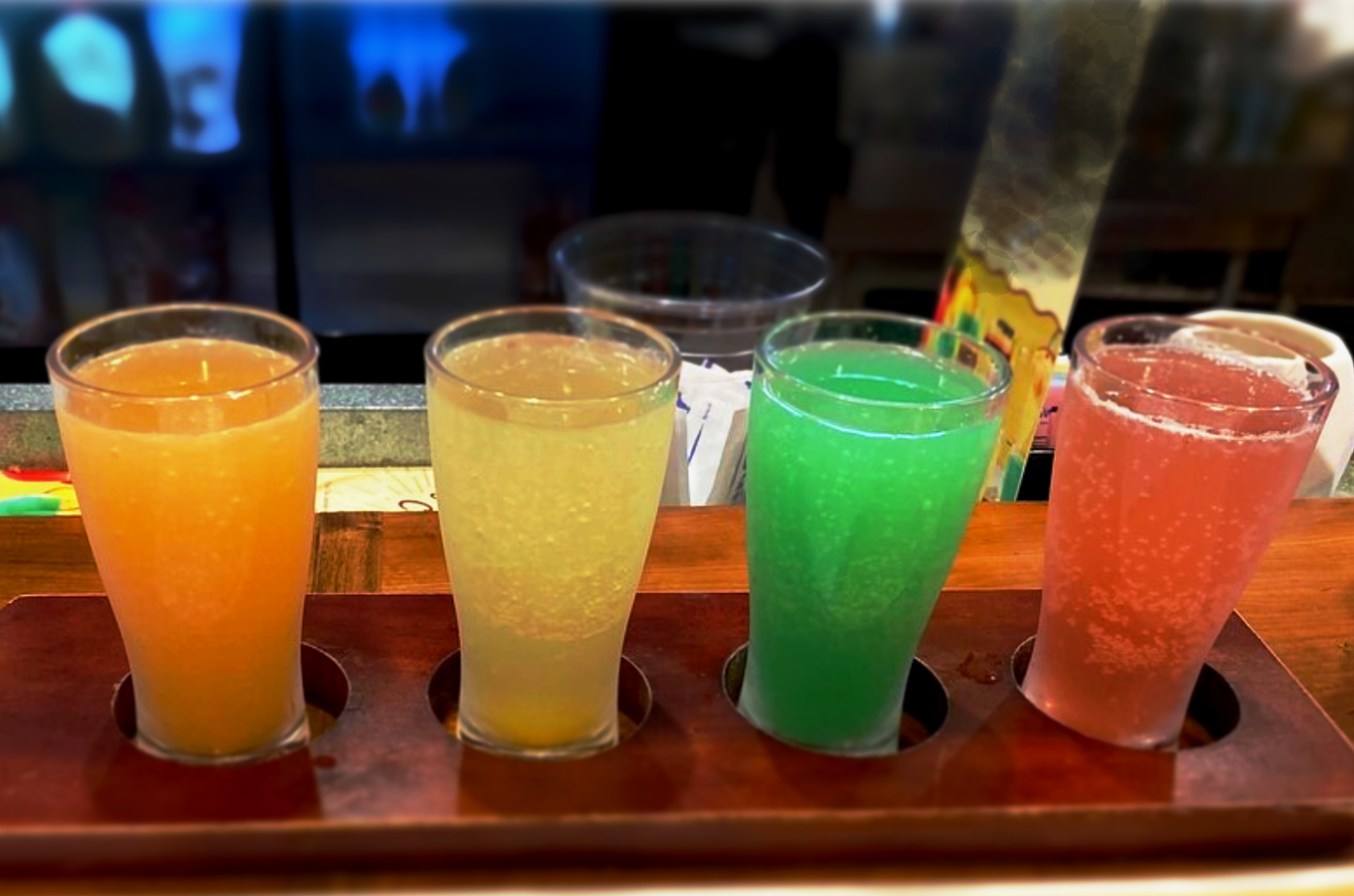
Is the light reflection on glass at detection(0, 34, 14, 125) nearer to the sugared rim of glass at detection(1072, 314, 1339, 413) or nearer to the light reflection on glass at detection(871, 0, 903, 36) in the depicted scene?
the light reflection on glass at detection(871, 0, 903, 36)

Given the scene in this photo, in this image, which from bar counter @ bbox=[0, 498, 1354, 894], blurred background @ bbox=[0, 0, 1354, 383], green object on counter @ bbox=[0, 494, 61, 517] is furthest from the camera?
blurred background @ bbox=[0, 0, 1354, 383]

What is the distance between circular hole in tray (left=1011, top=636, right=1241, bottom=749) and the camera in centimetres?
73

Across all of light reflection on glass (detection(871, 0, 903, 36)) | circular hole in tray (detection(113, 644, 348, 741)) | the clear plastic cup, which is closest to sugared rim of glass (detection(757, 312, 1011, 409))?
circular hole in tray (detection(113, 644, 348, 741))

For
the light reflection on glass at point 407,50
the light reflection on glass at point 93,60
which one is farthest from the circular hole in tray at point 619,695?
the light reflection on glass at point 93,60

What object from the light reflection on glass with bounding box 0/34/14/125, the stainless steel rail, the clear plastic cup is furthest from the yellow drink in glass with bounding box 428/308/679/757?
the light reflection on glass with bounding box 0/34/14/125

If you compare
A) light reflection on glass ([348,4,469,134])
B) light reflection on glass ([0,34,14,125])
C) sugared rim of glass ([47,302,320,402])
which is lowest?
light reflection on glass ([0,34,14,125])

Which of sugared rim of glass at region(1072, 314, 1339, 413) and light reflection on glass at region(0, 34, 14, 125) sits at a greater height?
sugared rim of glass at region(1072, 314, 1339, 413)

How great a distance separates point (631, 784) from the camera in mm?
618

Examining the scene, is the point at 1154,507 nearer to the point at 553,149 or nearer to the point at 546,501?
the point at 546,501

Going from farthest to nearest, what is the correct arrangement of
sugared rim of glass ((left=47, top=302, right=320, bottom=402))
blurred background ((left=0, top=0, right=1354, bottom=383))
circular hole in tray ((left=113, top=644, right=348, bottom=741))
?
blurred background ((left=0, top=0, right=1354, bottom=383)) → circular hole in tray ((left=113, top=644, right=348, bottom=741)) → sugared rim of glass ((left=47, top=302, right=320, bottom=402))

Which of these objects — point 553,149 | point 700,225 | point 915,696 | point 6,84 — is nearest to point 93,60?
point 6,84

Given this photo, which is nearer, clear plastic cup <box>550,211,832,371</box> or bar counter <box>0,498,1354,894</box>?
bar counter <box>0,498,1354,894</box>

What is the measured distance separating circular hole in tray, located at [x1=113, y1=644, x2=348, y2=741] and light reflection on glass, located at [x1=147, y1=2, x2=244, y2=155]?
1.11 meters

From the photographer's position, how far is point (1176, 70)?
159cm
